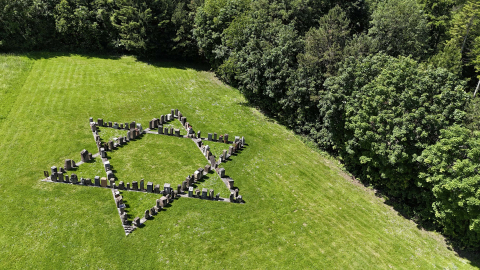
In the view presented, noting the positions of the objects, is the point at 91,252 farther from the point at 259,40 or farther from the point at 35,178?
the point at 259,40

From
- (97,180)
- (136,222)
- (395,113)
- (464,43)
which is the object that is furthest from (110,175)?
(464,43)

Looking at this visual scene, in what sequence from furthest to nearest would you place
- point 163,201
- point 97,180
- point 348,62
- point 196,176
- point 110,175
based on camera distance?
point 348,62 → point 196,176 → point 110,175 → point 97,180 → point 163,201

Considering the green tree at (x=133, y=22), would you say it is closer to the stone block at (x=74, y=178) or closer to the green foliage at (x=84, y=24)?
the green foliage at (x=84, y=24)

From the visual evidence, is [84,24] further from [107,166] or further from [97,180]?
[97,180]

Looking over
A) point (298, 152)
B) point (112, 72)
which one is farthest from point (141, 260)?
point (112, 72)

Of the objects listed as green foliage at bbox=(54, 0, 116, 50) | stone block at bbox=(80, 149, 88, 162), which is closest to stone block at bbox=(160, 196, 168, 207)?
stone block at bbox=(80, 149, 88, 162)

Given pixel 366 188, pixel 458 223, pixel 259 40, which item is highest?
pixel 259 40
